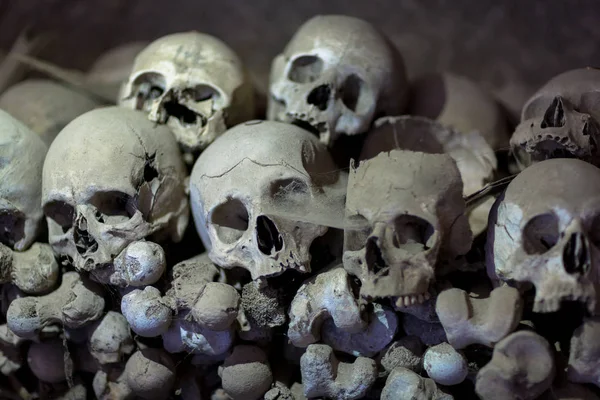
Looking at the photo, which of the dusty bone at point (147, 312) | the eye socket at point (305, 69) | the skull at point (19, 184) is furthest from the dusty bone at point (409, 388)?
the skull at point (19, 184)

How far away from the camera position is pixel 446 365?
1054 millimetres

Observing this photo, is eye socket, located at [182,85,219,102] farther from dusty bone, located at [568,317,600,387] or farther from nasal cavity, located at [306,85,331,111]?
dusty bone, located at [568,317,600,387]

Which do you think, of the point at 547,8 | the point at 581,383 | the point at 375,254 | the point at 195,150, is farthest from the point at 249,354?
the point at 547,8

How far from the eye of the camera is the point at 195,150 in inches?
53.9

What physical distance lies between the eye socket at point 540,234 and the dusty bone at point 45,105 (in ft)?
3.46

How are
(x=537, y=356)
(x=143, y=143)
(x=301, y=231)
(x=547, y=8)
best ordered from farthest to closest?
(x=547, y=8), (x=143, y=143), (x=301, y=231), (x=537, y=356)

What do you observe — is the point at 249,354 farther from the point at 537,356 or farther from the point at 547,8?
the point at 547,8

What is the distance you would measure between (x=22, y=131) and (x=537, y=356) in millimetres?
1107

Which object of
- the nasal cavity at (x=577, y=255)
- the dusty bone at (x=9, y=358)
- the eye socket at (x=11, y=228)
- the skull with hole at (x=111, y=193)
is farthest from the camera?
the dusty bone at (x=9, y=358)

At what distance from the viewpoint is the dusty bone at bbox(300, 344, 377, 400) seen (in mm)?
1130

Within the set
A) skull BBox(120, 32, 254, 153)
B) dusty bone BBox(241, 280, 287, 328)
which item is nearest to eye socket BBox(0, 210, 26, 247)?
skull BBox(120, 32, 254, 153)

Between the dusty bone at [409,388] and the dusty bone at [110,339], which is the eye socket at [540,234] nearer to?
the dusty bone at [409,388]

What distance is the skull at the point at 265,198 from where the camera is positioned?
114 cm

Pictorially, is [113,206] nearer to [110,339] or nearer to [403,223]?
[110,339]
